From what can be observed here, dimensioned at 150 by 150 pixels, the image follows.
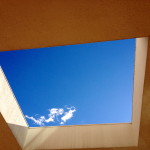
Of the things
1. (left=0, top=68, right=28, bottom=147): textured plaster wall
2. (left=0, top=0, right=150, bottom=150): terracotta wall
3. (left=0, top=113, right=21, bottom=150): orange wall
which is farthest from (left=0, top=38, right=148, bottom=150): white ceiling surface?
(left=0, top=0, right=150, bottom=150): terracotta wall

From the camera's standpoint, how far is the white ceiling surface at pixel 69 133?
712cm

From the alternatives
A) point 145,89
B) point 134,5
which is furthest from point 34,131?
point 134,5

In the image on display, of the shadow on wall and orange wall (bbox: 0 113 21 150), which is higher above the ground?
the shadow on wall

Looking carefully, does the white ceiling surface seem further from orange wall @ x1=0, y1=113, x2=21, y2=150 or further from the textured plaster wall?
orange wall @ x1=0, y1=113, x2=21, y2=150

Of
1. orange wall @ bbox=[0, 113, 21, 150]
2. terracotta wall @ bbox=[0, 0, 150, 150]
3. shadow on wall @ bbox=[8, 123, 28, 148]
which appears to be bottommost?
orange wall @ bbox=[0, 113, 21, 150]

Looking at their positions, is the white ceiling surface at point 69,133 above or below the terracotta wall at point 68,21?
below

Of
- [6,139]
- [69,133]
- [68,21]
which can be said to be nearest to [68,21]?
[68,21]

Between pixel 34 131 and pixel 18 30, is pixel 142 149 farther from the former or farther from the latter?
pixel 18 30

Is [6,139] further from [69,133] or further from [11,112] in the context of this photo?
[69,133]

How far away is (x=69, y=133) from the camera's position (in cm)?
823

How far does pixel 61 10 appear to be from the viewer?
4520 mm

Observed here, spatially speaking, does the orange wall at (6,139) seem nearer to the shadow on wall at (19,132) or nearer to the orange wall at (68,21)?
the shadow on wall at (19,132)

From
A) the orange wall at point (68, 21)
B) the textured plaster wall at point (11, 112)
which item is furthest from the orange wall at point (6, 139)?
the orange wall at point (68, 21)

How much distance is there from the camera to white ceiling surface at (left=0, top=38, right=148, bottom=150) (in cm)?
712
